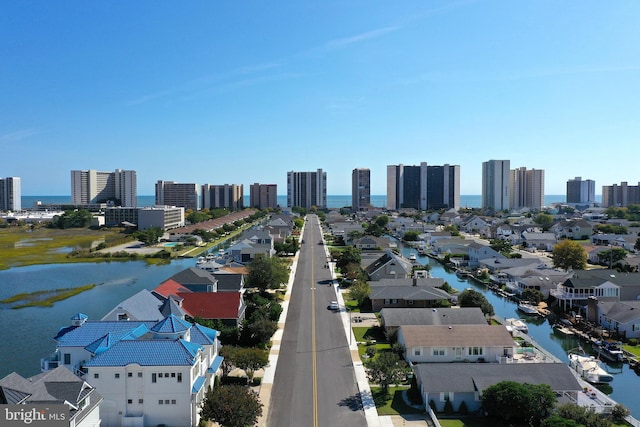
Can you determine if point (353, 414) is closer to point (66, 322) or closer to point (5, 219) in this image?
point (66, 322)

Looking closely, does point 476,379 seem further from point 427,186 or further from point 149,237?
point 427,186

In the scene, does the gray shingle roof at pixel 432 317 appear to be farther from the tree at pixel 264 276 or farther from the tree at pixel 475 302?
the tree at pixel 264 276

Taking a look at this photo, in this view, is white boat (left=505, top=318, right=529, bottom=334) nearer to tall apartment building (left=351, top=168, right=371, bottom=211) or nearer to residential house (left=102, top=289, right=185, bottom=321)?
residential house (left=102, top=289, right=185, bottom=321)

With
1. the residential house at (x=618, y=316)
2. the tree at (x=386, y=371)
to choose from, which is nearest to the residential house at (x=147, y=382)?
the tree at (x=386, y=371)

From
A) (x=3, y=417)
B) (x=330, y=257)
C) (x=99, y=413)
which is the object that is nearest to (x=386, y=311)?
(x=99, y=413)

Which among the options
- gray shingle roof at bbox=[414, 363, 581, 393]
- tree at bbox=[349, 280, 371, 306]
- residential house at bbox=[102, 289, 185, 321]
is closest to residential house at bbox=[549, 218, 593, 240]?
tree at bbox=[349, 280, 371, 306]

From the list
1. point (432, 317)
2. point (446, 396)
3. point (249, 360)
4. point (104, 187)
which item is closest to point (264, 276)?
point (432, 317)
